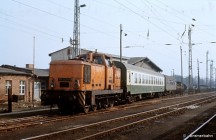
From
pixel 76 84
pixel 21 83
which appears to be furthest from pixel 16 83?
pixel 76 84

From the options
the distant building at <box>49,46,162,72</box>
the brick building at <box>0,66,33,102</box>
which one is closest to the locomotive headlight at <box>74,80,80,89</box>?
the brick building at <box>0,66,33,102</box>

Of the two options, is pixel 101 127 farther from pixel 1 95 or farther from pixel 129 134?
pixel 1 95

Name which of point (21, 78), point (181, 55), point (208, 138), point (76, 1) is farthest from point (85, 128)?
point (181, 55)

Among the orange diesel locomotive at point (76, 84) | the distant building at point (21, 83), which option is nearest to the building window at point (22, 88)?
the distant building at point (21, 83)

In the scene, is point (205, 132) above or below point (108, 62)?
below

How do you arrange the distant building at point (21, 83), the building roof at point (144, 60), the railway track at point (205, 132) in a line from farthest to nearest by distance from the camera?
the building roof at point (144, 60) → the distant building at point (21, 83) → the railway track at point (205, 132)

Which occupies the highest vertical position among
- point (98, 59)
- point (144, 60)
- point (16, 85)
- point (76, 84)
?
point (144, 60)

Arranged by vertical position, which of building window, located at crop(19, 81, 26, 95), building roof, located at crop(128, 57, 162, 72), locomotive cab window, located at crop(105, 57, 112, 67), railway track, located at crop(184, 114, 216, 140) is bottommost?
railway track, located at crop(184, 114, 216, 140)

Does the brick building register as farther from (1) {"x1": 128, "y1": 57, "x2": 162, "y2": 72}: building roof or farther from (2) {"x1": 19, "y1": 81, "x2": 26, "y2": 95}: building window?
(1) {"x1": 128, "y1": 57, "x2": 162, "y2": 72}: building roof

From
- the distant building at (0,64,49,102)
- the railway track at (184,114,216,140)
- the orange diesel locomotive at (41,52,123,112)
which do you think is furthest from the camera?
the distant building at (0,64,49,102)

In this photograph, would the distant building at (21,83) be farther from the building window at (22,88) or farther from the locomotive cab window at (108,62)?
the locomotive cab window at (108,62)

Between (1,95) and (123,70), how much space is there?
1365cm

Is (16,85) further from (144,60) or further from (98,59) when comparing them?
(144,60)

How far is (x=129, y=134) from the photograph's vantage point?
514 inches
